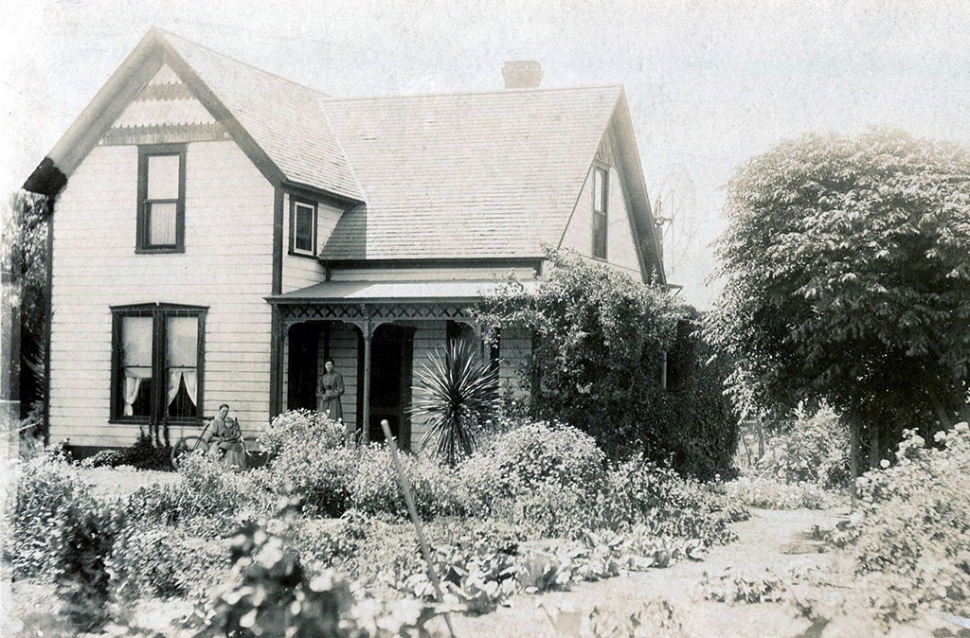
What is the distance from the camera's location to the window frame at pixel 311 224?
15.8 metres

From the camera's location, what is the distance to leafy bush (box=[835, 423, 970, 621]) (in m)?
6.48

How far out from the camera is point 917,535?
7.24 m

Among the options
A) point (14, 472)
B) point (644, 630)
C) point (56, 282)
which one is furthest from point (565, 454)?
point (56, 282)

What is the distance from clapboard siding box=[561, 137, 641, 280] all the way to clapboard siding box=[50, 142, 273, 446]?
5800mm

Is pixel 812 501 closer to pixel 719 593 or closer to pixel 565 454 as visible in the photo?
pixel 565 454

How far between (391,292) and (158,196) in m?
4.58

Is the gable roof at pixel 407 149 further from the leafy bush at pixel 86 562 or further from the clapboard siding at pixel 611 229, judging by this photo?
the leafy bush at pixel 86 562

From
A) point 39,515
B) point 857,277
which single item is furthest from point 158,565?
point 857,277

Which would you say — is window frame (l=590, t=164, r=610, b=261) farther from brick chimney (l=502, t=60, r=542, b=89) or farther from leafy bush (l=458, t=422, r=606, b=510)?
leafy bush (l=458, t=422, r=606, b=510)

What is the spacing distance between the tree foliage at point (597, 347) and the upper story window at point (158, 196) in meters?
6.02

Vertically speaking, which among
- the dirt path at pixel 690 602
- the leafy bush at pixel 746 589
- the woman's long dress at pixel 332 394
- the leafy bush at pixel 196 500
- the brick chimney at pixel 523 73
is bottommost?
the dirt path at pixel 690 602

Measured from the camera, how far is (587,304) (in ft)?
43.8

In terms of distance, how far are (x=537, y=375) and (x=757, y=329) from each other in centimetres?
355

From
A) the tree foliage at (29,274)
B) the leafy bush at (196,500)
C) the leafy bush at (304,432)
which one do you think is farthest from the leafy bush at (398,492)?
the tree foliage at (29,274)
